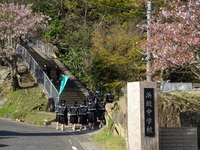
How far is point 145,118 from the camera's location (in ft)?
29.8

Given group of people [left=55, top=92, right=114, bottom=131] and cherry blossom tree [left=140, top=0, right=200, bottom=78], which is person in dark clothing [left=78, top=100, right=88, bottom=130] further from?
cherry blossom tree [left=140, top=0, right=200, bottom=78]

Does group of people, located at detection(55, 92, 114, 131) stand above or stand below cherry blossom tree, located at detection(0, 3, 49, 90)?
below

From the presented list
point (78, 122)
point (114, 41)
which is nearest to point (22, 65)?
point (114, 41)

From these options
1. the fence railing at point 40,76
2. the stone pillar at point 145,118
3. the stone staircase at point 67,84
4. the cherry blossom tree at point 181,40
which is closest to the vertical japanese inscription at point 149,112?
the stone pillar at point 145,118

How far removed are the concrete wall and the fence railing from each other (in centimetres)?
1418

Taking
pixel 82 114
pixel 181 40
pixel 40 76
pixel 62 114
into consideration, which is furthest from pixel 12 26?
pixel 181 40

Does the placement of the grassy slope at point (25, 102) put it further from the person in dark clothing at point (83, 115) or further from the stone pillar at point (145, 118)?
the stone pillar at point (145, 118)

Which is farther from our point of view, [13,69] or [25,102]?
[13,69]

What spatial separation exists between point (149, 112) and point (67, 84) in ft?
61.2

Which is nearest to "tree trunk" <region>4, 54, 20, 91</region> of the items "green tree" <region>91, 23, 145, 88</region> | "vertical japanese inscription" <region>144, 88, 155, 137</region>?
"green tree" <region>91, 23, 145, 88</region>

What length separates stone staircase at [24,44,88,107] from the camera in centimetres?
2470

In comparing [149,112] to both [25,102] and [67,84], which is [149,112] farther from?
[67,84]

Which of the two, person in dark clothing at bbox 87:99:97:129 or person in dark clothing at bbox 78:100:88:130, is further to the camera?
person in dark clothing at bbox 87:99:97:129

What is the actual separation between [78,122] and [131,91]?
28.4 ft
